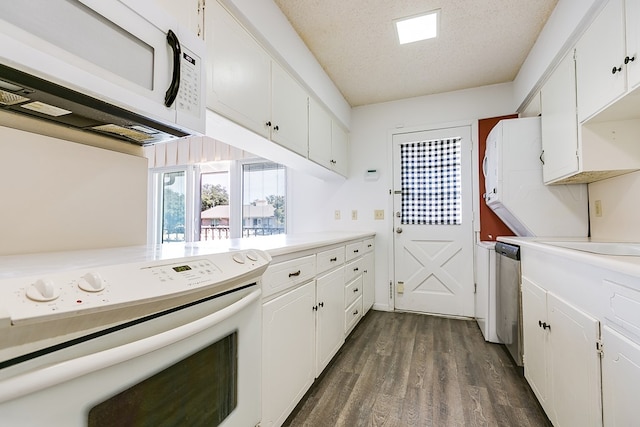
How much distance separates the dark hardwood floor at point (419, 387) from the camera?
1.60 metres

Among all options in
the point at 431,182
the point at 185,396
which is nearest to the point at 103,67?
the point at 185,396

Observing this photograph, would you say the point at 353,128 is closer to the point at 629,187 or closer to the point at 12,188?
the point at 629,187

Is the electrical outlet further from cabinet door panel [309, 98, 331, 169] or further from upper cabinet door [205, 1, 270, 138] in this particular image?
upper cabinet door [205, 1, 270, 138]

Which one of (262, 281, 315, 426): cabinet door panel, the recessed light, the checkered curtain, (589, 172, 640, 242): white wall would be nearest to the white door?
the checkered curtain

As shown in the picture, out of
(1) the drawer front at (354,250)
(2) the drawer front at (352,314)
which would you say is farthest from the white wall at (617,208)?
(2) the drawer front at (352,314)

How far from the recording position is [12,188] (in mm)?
984

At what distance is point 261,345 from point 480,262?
7.53 ft

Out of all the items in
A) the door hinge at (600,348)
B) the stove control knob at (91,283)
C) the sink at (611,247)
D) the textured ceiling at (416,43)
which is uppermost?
the textured ceiling at (416,43)

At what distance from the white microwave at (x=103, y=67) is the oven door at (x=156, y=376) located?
2.06ft

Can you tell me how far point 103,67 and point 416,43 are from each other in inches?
92.6

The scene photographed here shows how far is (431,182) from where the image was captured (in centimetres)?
338

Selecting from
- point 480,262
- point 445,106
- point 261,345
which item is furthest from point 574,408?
point 445,106

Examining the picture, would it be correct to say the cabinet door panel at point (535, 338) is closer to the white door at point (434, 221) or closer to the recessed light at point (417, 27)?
the white door at point (434, 221)

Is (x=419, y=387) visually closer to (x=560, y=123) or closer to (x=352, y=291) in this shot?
(x=352, y=291)
